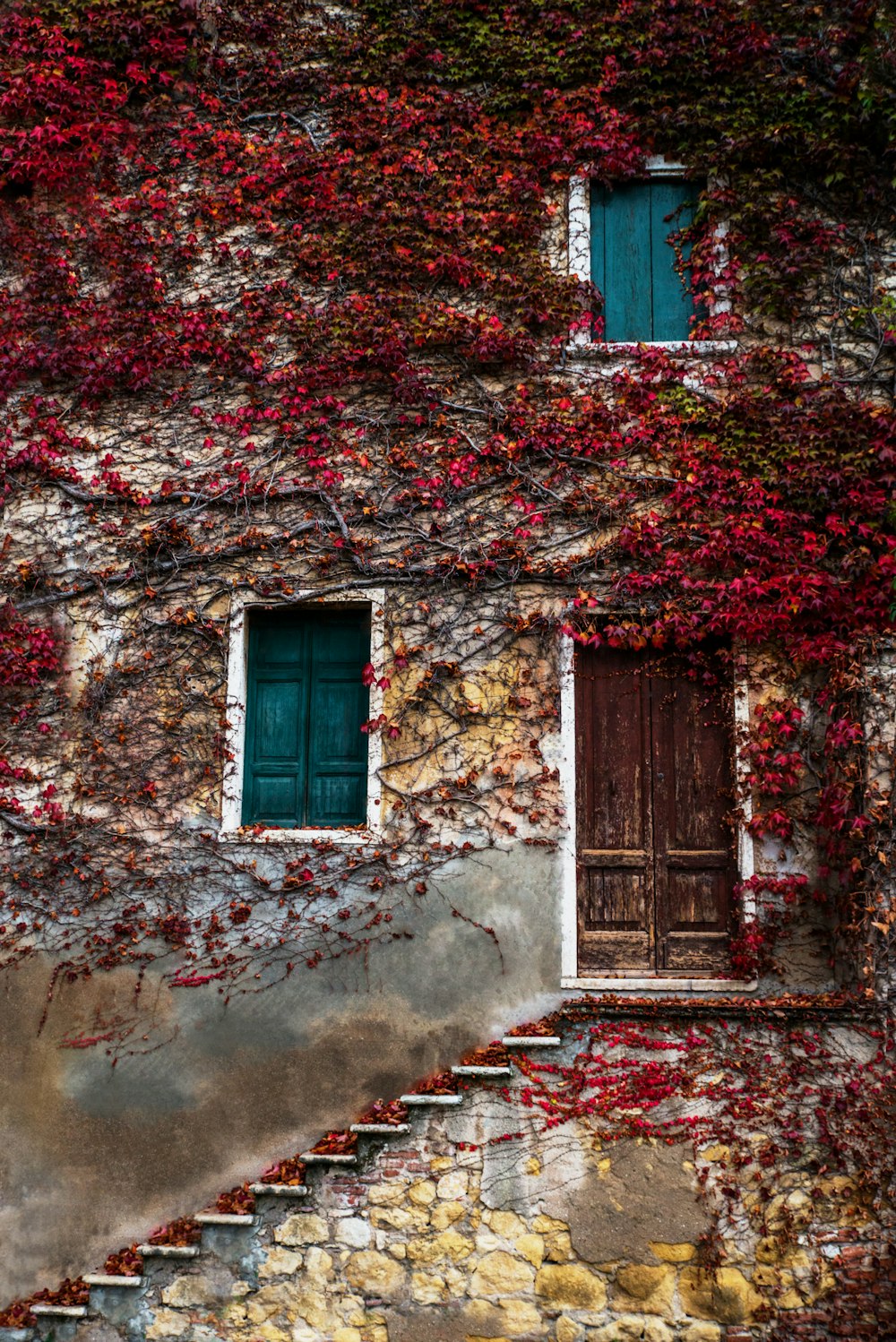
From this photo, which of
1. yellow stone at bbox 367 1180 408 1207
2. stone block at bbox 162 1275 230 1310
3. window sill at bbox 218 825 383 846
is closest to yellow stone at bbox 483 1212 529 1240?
yellow stone at bbox 367 1180 408 1207

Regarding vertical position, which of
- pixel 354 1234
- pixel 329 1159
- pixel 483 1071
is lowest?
pixel 354 1234

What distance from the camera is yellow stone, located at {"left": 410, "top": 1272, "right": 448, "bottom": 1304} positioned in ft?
18.5

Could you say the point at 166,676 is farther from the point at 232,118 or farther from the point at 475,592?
the point at 232,118

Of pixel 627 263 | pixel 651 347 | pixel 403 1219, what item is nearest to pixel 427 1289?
pixel 403 1219

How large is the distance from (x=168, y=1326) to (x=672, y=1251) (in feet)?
8.92

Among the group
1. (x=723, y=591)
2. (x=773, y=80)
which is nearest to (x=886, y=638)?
Result: (x=723, y=591)

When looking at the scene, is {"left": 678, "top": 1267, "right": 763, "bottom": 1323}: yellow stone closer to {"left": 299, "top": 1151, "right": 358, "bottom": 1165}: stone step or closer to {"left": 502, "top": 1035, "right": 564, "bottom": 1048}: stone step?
{"left": 502, "top": 1035, "right": 564, "bottom": 1048}: stone step

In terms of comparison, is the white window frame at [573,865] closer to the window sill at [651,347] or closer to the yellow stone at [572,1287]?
the yellow stone at [572,1287]

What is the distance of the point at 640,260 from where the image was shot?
7.29 m

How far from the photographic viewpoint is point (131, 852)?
6.80 metres

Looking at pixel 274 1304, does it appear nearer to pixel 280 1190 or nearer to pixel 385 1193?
pixel 280 1190

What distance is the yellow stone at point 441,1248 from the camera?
566 cm

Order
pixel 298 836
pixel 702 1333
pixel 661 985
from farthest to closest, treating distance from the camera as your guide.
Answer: pixel 298 836, pixel 661 985, pixel 702 1333

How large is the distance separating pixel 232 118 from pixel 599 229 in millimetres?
2718
